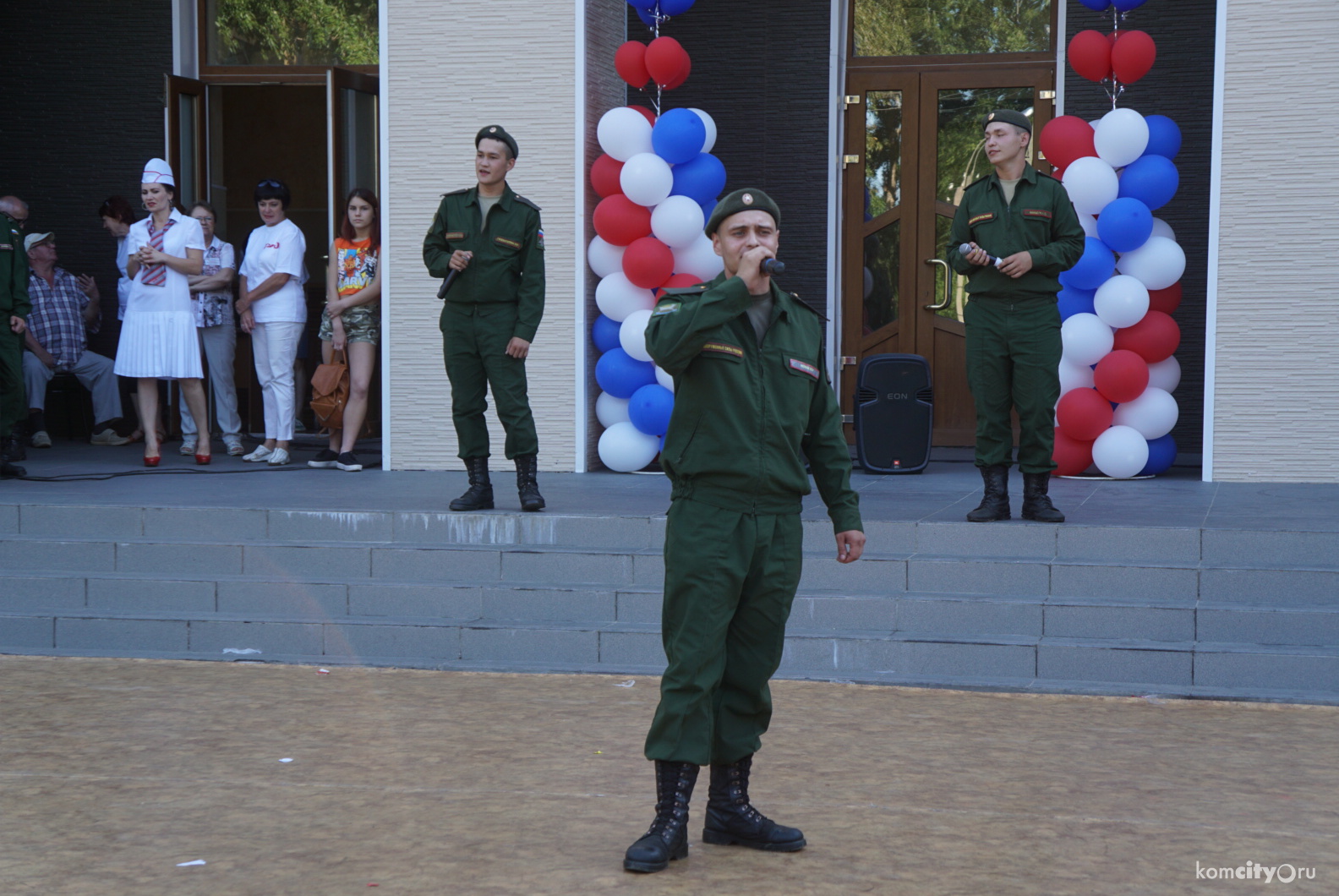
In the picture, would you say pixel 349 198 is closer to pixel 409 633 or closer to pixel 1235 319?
pixel 409 633

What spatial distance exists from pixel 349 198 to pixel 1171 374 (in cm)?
510

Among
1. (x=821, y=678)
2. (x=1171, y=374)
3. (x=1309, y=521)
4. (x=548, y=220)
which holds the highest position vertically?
(x=548, y=220)

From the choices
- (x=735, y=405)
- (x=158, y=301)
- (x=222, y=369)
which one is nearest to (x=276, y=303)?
(x=158, y=301)

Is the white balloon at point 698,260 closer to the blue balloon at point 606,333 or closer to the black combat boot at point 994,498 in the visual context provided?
the blue balloon at point 606,333

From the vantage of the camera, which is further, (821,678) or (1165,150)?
(1165,150)

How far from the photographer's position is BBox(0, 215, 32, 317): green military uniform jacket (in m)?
8.34

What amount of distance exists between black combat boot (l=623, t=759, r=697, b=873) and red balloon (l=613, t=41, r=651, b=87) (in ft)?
18.9

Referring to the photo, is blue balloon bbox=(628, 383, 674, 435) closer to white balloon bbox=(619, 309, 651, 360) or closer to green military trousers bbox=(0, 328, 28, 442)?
white balloon bbox=(619, 309, 651, 360)

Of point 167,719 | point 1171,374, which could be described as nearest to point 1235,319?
point 1171,374

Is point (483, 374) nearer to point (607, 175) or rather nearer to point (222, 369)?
point (607, 175)

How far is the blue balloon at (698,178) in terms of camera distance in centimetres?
833

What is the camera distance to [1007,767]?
4418mm

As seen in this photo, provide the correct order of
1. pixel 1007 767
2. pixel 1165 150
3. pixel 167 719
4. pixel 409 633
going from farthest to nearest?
pixel 1165 150 → pixel 409 633 → pixel 167 719 → pixel 1007 767

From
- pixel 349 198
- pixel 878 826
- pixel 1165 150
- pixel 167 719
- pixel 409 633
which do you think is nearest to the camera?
pixel 878 826
